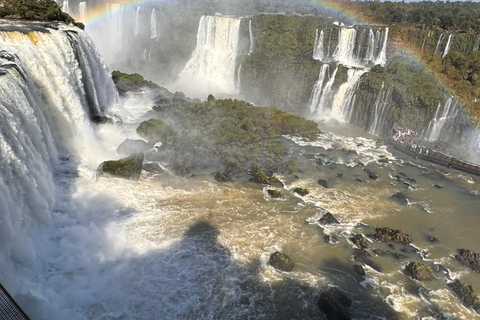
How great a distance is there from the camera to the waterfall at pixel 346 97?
28.4 m

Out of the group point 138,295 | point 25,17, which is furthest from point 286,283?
point 25,17

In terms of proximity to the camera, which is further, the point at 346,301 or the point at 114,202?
the point at 114,202

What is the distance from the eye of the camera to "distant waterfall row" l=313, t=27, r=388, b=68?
3048 cm

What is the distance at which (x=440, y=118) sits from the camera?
81.9 ft

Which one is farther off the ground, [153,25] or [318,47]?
[318,47]

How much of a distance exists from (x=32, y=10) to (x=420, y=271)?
27.6 metres

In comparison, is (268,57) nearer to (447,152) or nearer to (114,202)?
(447,152)

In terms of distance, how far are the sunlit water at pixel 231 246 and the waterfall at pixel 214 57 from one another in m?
20.3

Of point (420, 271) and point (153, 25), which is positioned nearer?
point (420, 271)

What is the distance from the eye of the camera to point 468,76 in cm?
2588

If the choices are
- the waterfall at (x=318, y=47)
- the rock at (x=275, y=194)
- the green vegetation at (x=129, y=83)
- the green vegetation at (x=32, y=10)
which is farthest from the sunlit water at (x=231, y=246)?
the waterfall at (x=318, y=47)

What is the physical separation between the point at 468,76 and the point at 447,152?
23.0ft

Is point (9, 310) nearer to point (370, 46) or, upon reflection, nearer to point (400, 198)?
point (400, 198)

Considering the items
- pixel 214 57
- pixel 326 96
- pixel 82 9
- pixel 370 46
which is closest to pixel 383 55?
pixel 370 46
